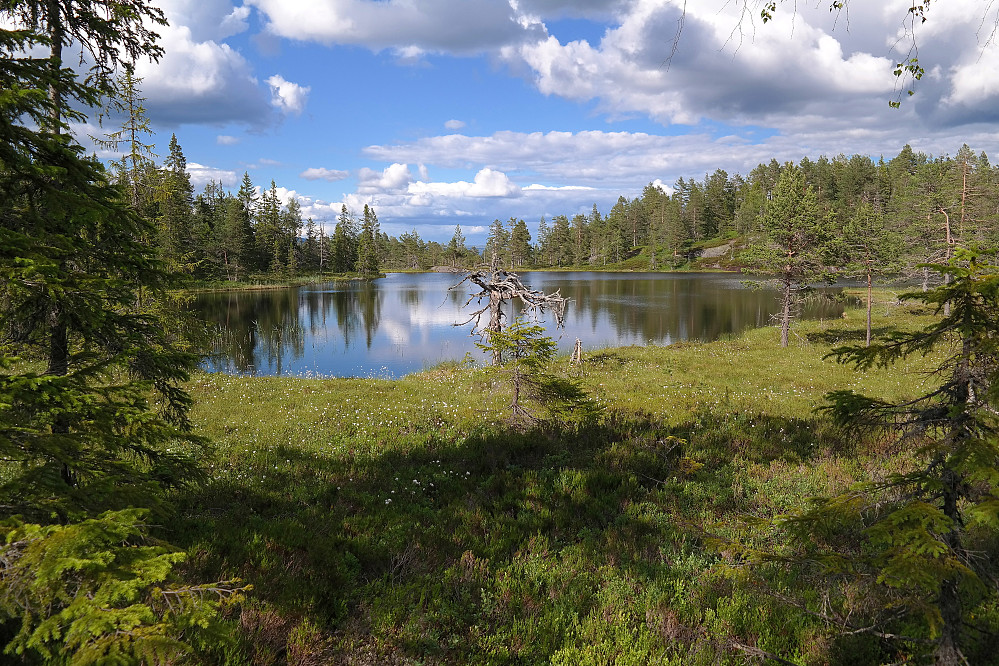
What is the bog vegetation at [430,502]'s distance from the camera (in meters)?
3.30

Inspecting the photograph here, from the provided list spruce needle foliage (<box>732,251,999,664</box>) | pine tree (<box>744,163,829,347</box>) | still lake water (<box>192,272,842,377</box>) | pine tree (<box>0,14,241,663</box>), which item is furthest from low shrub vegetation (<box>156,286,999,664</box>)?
pine tree (<box>744,163,829,347</box>)

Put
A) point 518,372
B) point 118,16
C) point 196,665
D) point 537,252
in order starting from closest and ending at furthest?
1. point 196,665
2. point 118,16
3. point 518,372
4. point 537,252

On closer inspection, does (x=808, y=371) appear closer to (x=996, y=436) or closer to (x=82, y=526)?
(x=996, y=436)

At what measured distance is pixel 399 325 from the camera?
153 ft

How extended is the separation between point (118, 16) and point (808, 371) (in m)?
27.1

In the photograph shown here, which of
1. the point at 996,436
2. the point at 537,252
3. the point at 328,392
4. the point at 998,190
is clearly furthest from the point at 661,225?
the point at 996,436

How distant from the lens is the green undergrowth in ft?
16.2

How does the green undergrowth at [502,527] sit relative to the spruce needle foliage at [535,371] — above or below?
below

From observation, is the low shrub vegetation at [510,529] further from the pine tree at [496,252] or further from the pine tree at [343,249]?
the pine tree at [343,249]

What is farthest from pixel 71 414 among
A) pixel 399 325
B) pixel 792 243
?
pixel 399 325

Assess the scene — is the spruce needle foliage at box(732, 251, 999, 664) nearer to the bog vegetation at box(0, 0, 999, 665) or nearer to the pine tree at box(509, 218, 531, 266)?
the bog vegetation at box(0, 0, 999, 665)

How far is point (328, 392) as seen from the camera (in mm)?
18344

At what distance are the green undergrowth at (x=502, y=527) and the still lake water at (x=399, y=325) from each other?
33.2 ft

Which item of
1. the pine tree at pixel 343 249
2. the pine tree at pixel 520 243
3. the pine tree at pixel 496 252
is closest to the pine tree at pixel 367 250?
the pine tree at pixel 343 249
